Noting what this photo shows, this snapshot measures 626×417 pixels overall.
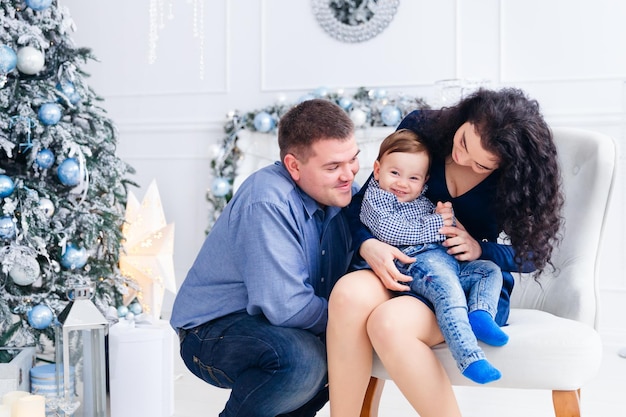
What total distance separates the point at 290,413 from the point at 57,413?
0.78 m

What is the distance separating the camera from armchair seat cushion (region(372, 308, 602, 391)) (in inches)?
63.1

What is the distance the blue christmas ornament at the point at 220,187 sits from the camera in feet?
12.8

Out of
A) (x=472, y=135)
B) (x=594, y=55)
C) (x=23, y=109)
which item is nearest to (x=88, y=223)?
(x=23, y=109)

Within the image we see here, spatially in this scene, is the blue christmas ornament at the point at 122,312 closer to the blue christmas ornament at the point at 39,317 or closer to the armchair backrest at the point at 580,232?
the blue christmas ornament at the point at 39,317

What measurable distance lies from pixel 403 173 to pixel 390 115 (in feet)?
6.13

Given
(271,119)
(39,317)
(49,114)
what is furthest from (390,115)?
(39,317)

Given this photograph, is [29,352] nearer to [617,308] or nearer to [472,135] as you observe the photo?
[472,135]

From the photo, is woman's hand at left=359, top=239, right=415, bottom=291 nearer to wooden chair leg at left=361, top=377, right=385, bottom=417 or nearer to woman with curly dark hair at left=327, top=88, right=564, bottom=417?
woman with curly dark hair at left=327, top=88, right=564, bottom=417

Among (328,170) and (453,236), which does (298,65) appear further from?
(453,236)

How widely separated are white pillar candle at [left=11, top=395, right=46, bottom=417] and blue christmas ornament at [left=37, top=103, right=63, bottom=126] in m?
1.00

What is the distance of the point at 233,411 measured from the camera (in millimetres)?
1713

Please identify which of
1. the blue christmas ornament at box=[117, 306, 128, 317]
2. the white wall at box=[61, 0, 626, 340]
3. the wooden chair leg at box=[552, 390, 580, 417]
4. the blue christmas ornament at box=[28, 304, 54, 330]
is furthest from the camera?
the white wall at box=[61, 0, 626, 340]

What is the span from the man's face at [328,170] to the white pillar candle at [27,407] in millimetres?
938

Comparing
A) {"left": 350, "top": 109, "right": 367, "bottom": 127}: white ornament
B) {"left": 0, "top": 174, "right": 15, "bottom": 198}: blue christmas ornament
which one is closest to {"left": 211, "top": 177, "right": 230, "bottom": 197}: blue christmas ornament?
{"left": 350, "top": 109, "right": 367, "bottom": 127}: white ornament
